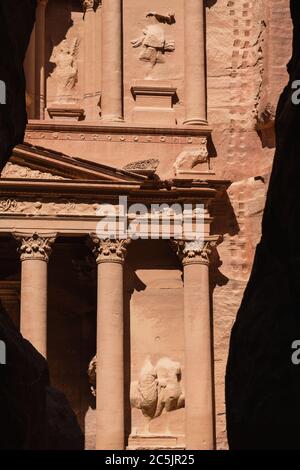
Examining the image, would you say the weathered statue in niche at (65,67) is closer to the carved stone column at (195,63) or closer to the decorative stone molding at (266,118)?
the carved stone column at (195,63)

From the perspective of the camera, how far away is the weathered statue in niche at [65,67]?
1535 inches

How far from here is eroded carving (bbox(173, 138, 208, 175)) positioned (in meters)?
37.0

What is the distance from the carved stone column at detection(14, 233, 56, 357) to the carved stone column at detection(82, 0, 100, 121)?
4.52m

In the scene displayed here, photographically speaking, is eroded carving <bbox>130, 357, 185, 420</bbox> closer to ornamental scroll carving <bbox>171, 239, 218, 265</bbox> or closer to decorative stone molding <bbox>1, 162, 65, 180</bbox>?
ornamental scroll carving <bbox>171, 239, 218, 265</bbox>

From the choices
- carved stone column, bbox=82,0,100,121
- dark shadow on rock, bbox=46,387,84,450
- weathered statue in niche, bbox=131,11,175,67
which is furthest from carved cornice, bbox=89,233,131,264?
dark shadow on rock, bbox=46,387,84,450

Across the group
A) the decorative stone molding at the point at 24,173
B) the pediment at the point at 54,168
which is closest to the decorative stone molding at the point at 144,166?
the pediment at the point at 54,168

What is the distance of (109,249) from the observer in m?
36.2

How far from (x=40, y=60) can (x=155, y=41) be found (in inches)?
105

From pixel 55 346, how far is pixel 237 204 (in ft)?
16.6

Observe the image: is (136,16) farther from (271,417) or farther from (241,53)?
(271,417)

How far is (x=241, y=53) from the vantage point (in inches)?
1538

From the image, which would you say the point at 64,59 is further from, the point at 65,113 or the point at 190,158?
the point at 190,158

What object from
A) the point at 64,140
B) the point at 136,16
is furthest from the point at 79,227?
the point at 136,16

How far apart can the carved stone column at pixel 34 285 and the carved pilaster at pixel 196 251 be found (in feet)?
9.32
